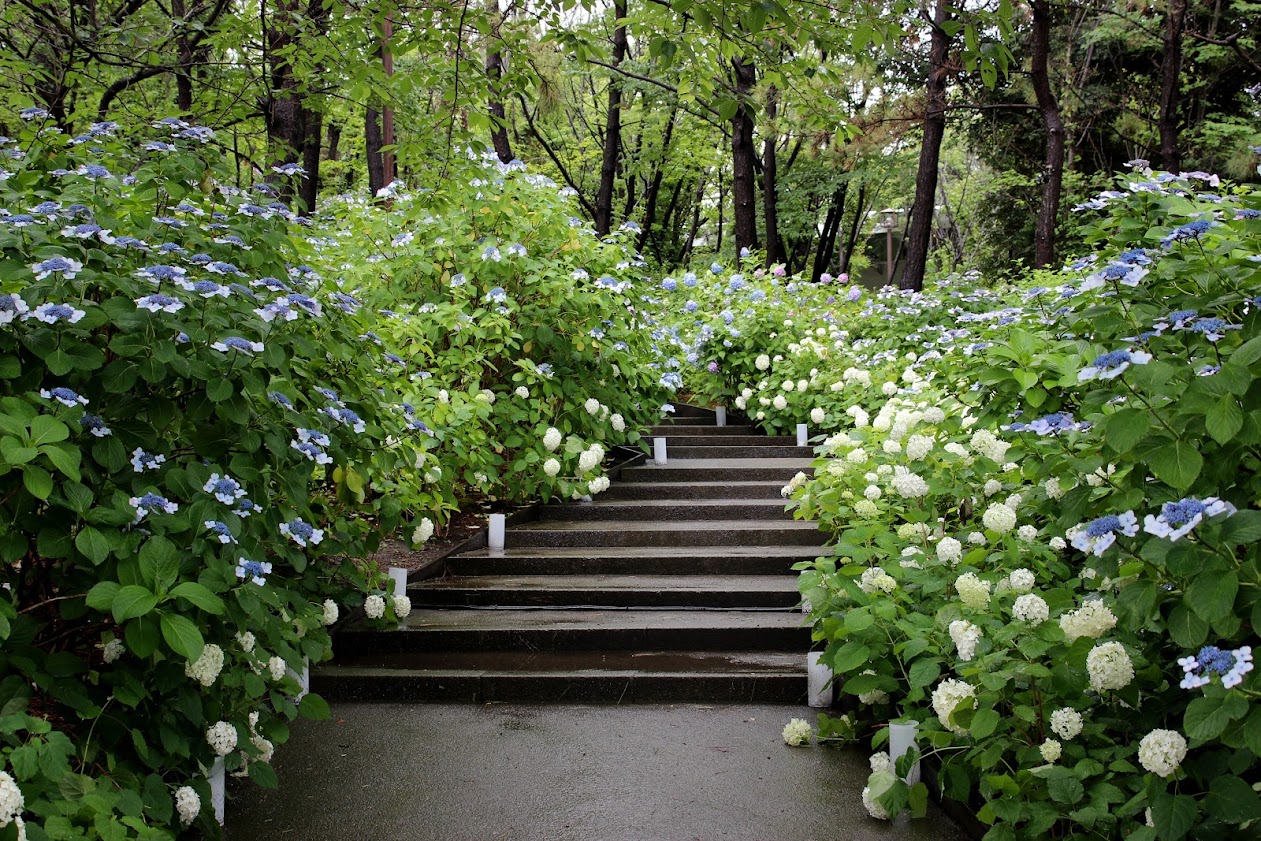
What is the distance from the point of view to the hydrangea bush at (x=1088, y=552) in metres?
2.21

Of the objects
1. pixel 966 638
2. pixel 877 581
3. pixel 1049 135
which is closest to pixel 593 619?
pixel 877 581

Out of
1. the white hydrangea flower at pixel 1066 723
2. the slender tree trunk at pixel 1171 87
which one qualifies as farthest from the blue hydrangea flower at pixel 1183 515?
the slender tree trunk at pixel 1171 87

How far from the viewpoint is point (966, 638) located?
10.5 ft

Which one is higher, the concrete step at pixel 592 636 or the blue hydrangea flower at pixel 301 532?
the blue hydrangea flower at pixel 301 532

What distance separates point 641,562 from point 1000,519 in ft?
10.3

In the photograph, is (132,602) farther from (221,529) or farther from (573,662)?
(573,662)

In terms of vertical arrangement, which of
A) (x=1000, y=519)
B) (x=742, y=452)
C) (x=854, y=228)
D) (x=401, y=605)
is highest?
(x=854, y=228)

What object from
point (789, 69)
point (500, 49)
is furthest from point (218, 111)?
point (789, 69)

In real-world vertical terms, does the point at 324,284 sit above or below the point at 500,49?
below

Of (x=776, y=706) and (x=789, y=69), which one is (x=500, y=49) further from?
(x=776, y=706)

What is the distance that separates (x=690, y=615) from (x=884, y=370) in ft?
10.9

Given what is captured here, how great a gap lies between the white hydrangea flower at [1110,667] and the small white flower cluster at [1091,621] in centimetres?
10

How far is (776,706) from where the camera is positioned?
15.6ft

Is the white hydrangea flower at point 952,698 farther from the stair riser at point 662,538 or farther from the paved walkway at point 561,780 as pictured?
the stair riser at point 662,538
